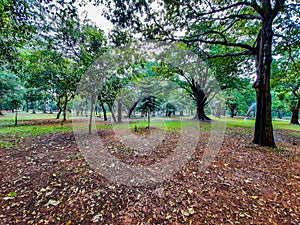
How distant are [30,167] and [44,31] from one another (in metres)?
4.76

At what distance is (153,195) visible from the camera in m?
2.30

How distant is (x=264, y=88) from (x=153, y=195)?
17.9 ft

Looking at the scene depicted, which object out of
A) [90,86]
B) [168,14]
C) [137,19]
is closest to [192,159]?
[137,19]

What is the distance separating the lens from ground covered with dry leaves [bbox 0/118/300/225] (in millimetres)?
1832

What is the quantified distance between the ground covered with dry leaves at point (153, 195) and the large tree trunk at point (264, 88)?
1.66 metres

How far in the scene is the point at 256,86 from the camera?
17.2 ft

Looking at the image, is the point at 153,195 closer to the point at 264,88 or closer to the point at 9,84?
the point at 264,88

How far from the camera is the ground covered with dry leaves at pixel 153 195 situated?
6.01ft

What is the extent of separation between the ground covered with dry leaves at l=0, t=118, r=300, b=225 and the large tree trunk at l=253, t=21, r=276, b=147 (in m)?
1.66

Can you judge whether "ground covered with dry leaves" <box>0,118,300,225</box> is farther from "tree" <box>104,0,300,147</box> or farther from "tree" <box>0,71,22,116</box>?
"tree" <box>0,71,22,116</box>

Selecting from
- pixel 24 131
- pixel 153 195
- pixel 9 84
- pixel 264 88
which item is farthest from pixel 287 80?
pixel 9 84

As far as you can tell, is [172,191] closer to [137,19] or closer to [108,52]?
[137,19]

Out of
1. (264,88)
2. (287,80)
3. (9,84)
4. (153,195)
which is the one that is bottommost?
(153,195)

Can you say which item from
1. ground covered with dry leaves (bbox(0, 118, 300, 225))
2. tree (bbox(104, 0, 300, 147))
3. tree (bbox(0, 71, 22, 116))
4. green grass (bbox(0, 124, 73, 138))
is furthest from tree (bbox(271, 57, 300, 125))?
tree (bbox(0, 71, 22, 116))
